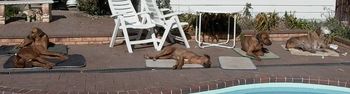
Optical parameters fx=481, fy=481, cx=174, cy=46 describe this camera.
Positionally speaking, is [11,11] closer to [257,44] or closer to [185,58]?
[185,58]

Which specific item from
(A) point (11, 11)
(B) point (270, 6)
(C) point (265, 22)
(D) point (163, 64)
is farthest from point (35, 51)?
(B) point (270, 6)

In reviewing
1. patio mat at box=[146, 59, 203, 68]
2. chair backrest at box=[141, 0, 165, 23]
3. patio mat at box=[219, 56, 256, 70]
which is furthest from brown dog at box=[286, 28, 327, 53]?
chair backrest at box=[141, 0, 165, 23]

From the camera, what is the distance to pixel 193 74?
19.5 feet

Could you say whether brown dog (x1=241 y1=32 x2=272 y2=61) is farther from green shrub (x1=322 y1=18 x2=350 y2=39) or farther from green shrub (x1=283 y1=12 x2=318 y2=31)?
green shrub (x1=283 y1=12 x2=318 y2=31)

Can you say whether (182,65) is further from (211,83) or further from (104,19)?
(104,19)

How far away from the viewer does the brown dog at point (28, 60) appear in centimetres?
605

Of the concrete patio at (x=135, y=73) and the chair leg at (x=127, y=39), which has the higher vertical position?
the chair leg at (x=127, y=39)

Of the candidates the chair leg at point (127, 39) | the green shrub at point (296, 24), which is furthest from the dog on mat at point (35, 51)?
the green shrub at point (296, 24)

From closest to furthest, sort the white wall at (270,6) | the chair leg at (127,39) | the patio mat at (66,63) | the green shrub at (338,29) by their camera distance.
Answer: the patio mat at (66,63) < the chair leg at (127,39) < the green shrub at (338,29) < the white wall at (270,6)

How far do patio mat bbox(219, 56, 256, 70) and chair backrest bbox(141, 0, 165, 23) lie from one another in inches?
53.6

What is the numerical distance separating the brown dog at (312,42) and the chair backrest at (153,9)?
2207 mm

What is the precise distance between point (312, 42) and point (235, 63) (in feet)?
5.04

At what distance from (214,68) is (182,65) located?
1.39 feet

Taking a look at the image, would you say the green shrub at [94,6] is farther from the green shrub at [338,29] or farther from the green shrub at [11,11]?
the green shrub at [338,29]
